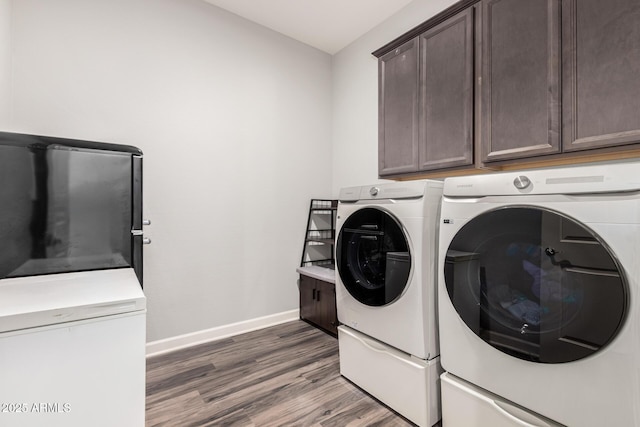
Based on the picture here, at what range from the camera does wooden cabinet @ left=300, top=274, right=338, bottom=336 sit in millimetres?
2465

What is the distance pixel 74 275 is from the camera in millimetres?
1465

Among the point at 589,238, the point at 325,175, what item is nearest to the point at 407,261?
the point at 589,238

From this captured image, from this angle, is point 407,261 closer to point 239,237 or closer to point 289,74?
point 239,237

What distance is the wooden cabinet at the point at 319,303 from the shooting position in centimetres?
246

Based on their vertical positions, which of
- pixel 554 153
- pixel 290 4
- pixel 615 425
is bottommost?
pixel 615 425

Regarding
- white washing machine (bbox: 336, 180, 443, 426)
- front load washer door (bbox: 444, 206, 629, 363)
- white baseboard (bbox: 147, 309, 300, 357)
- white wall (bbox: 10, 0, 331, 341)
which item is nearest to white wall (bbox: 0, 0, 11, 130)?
white wall (bbox: 10, 0, 331, 341)

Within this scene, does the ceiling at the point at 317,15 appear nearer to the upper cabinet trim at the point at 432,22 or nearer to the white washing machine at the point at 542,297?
the upper cabinet trim at the point at 432,22

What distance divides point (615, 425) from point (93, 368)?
1645 mm

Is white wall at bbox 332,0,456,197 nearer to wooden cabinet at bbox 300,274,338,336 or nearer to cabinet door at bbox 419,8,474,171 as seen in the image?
cabinet door at bbox 419,8,474,171

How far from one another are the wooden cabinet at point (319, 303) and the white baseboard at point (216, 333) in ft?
0.57

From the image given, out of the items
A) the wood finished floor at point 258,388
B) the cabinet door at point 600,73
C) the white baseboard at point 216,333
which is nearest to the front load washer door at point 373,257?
the wood finished floor at point 258,388

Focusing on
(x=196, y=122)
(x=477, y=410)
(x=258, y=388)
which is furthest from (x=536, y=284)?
(x=196, y=122)

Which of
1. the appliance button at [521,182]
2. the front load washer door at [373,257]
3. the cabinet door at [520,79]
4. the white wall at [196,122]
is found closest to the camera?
the appliance button at [521,182]

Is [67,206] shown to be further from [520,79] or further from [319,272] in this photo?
[520,79]
